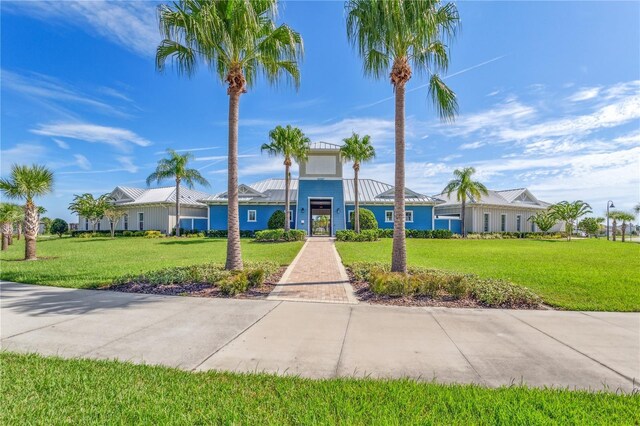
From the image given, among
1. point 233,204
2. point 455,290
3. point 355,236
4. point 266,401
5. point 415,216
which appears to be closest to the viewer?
point 266,401

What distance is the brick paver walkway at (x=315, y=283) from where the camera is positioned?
7727mm

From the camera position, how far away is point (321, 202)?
31.3 meters

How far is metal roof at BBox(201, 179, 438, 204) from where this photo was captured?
→ 103 ft

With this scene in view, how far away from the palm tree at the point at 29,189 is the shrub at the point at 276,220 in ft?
55.2

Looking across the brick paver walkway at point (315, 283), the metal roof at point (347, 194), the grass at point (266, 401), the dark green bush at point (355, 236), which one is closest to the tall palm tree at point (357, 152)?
the dark green bush at point (355, 236)

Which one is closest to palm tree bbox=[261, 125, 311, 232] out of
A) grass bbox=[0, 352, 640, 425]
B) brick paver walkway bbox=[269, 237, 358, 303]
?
brick paver walkway bbox=[269, 237, 358, 303]

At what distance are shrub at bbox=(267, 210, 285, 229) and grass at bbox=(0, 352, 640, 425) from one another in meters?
26.0

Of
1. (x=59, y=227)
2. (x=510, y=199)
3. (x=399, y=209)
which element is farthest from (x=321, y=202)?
(x=59, y=227)

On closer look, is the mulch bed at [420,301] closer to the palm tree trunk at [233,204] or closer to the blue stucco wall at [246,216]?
the palm tree trunk at [233,204]

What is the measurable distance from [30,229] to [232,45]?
1387 cm

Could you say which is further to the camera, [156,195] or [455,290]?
[156,195]

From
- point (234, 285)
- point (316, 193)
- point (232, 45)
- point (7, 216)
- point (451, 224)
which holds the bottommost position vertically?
point (234, 285)

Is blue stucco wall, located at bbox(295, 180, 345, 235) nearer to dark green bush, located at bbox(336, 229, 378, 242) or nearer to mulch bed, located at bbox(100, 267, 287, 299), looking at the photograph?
dark green bush, located at bbox(336, 229, 378, 242)

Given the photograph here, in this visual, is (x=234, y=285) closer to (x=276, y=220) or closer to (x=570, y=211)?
(x=276, y=220)
